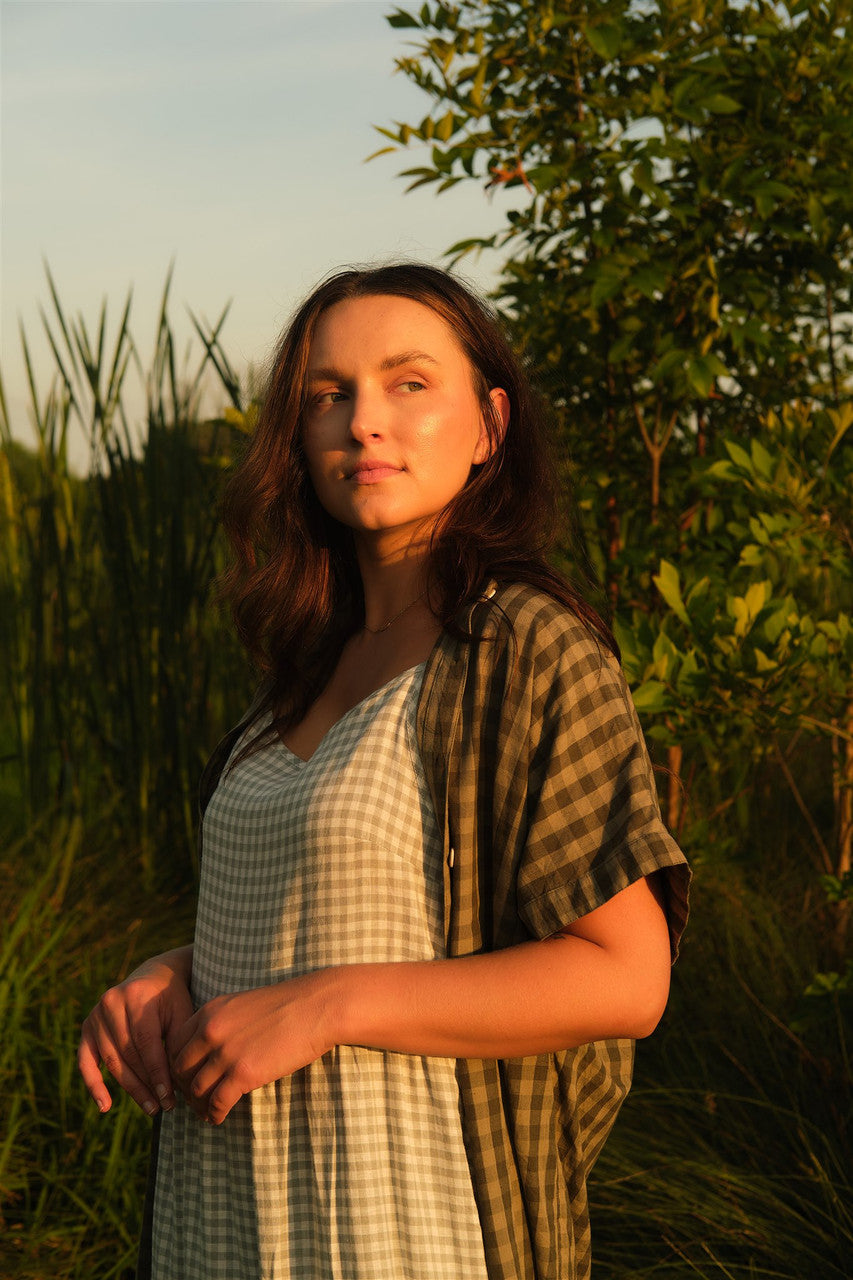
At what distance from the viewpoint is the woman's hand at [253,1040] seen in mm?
1032

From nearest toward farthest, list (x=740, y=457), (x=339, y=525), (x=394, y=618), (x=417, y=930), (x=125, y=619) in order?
(x=417, y=930) → (x=394, y=618) → (x=339, y=525) → (x=740, y=457) → (x=125, y=619)

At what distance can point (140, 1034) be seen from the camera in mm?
1263

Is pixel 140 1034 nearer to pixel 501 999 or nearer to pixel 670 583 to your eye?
pixel 501 999

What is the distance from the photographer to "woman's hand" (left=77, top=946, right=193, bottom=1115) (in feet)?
4.02

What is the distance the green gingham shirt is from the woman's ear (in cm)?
29

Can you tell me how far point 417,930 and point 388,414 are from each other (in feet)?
1.79

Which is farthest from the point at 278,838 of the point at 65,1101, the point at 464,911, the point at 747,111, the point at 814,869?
the point at 814,869

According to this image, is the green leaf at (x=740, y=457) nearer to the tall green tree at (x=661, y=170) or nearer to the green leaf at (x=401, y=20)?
the tall green tree at (x=661, y=170)

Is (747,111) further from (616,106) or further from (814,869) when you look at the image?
(814,869)

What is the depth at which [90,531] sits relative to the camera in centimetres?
379

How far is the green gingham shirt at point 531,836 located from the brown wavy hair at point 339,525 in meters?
0.09

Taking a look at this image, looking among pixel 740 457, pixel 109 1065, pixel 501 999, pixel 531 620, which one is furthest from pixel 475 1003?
pixel 740 457

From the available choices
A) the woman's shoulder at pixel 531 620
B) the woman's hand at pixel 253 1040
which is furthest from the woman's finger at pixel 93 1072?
the woman's shoulder at pixel 531 620

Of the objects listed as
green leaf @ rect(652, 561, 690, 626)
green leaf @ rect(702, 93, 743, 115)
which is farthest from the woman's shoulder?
green leaf @ rect(702, 93, 743, 115)
